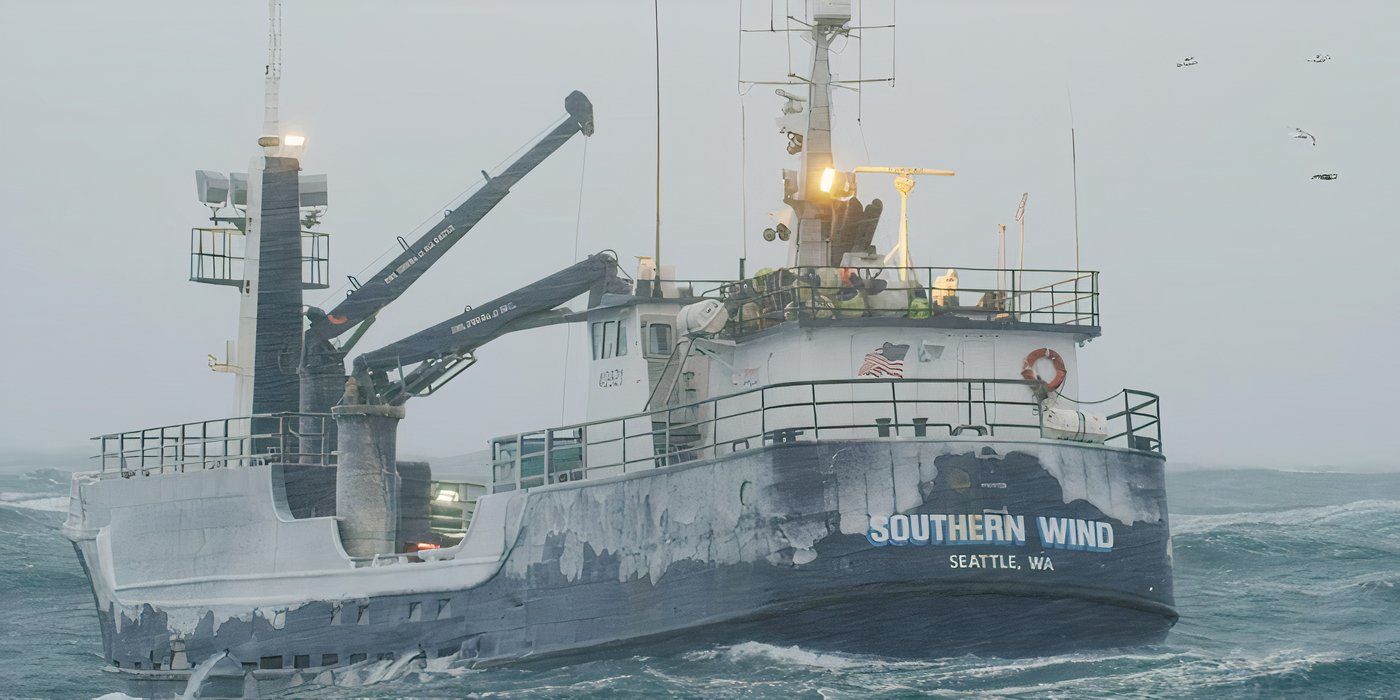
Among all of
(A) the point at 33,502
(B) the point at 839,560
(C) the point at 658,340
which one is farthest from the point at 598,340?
(A) the point at 33,502

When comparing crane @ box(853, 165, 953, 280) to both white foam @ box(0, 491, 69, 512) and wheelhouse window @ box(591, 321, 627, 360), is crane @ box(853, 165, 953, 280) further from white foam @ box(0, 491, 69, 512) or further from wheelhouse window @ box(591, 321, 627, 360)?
white foam @ box(0, 491, 69, 512)

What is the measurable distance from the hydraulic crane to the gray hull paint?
20.9 feet

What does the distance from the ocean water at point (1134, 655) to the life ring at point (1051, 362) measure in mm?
3727

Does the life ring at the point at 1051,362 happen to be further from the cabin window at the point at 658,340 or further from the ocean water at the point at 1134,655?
the cabin window at the point at 658,340

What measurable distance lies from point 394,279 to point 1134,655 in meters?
13.4

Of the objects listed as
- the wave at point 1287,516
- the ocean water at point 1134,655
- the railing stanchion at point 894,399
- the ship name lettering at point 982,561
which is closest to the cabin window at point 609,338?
the railing stanchion at point 894,399

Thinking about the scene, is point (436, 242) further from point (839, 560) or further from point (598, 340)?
point (839, 560)

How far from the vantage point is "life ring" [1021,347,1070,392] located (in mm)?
23500

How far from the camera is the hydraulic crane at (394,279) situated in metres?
28.3

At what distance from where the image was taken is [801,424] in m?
23.2

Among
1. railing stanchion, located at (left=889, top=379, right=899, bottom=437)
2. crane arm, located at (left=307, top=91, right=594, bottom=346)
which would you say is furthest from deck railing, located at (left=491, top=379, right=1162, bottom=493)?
crane arm, located at (left=307, top=91, right=594, bottom=346)

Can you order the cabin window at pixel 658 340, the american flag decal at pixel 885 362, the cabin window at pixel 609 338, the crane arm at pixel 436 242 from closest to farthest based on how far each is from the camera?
the american flag decal at pixel 885 362
the cabin window at pixel 658 340
the cabin window at pixel 609 338
the crane arm at pixel 436 242

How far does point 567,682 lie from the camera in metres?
22.1

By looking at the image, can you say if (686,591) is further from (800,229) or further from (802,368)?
(800,229)
